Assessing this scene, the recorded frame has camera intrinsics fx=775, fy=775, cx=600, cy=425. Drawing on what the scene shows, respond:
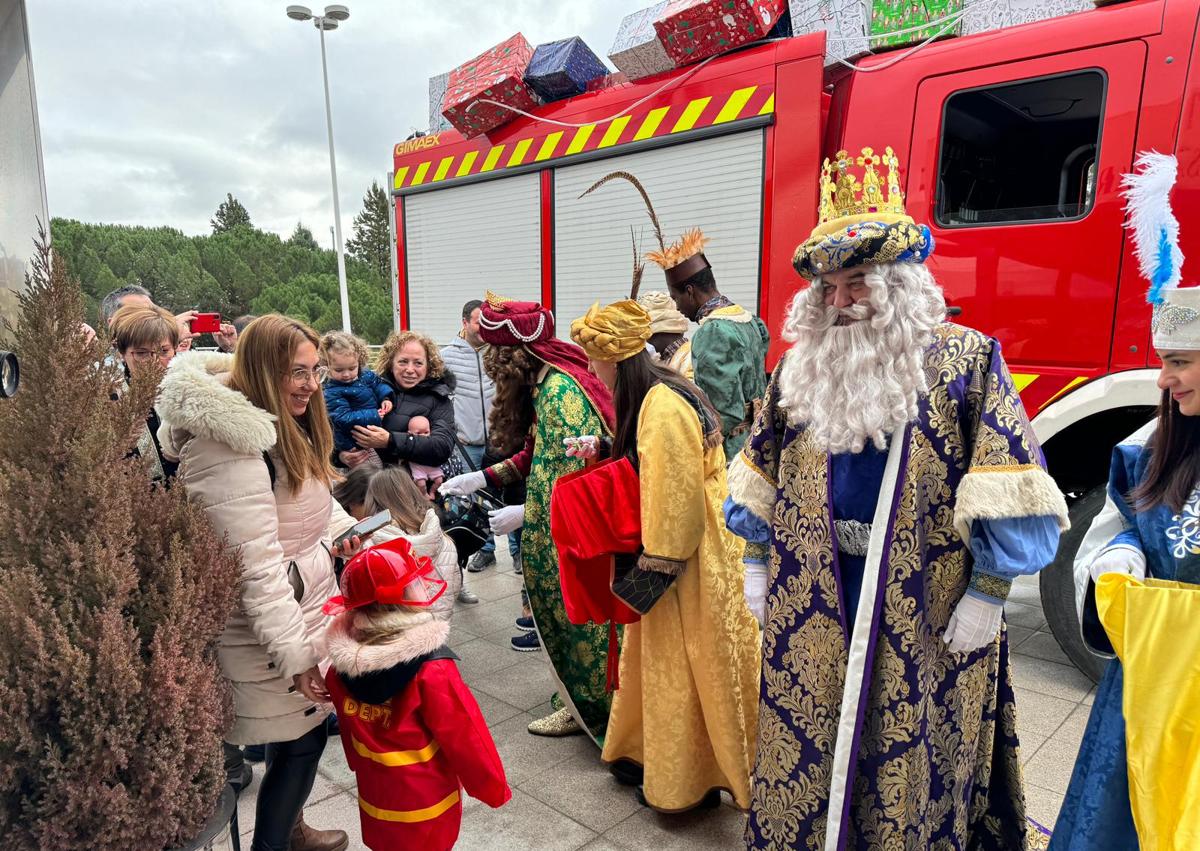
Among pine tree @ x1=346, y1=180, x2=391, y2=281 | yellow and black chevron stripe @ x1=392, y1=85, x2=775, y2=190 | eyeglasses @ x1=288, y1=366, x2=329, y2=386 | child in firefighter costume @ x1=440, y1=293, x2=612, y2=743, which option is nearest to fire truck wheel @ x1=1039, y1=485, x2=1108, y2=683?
child in firefighter costume @ x1=440, y1=293, x2=612, y2=743

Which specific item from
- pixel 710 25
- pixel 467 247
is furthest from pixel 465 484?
pixel 467 247

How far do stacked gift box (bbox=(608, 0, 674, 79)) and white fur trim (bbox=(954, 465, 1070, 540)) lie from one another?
10.9ft

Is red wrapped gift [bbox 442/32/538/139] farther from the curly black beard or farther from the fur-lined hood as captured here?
the fur-lined hood

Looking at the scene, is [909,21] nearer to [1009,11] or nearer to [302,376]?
[1009,11]

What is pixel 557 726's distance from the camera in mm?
3252

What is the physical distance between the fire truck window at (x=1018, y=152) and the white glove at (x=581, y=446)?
6.35 ft

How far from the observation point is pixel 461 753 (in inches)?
75.5

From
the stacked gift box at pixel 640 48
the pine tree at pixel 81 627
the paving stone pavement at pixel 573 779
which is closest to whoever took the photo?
the pine tree at pixel 81 627

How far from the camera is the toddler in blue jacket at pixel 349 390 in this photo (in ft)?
13.0

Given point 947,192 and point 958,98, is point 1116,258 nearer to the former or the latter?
point 947,192

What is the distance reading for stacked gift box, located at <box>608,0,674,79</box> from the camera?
4.30 metres

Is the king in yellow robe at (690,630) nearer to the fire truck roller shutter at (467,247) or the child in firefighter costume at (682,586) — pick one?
the child in firefighter costume at (682,586)

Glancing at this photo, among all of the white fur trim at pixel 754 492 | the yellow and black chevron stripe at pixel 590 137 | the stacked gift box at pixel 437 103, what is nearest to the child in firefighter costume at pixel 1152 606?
the white fur trim at pixel 754 492

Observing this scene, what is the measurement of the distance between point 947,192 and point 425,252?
13.3 feet
